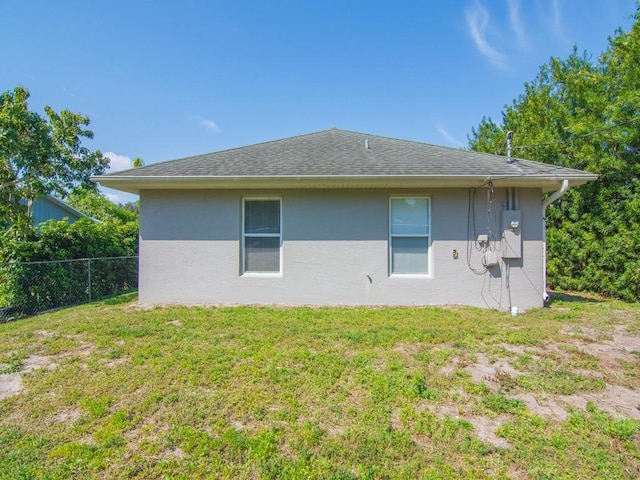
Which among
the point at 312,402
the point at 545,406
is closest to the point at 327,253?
the point at 312,402

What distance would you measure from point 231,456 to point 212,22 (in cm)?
982

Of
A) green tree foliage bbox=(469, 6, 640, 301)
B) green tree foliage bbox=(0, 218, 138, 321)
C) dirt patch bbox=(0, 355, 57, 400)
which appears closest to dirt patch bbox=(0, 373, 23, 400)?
dirt patch bbox=(0, 355, 57, 400)

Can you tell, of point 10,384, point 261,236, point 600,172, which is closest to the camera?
point 10,384

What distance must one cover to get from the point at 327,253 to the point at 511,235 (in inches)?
148

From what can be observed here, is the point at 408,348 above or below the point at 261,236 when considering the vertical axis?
below

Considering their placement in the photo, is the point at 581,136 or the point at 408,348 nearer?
the point at 408,348

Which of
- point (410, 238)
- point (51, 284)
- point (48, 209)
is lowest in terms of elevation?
point (51, 284)

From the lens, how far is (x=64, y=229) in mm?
Answer: 8062

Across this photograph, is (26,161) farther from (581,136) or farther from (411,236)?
(581,136)

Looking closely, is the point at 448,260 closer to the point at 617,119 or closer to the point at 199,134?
the point at 617,119

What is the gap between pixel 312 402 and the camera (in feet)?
9.91

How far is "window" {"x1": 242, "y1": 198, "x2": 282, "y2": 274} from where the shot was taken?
6.81 meters

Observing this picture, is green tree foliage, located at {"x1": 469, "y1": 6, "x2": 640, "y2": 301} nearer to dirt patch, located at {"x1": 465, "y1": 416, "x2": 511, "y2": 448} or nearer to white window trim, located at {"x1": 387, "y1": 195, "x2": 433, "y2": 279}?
white window trim, located at {"x1": 387, "y1": 195, "x2": 433, "y2": 279}

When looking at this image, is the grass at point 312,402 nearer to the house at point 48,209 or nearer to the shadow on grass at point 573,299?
the shadow on grass at point 573,299
